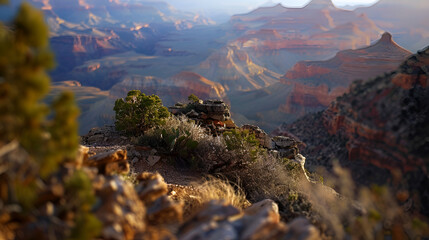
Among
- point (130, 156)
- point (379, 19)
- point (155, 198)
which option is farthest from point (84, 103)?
point (379, 19)

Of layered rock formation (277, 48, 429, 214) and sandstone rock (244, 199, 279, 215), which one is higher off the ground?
sandstone rock (244, 199, 279, 215)

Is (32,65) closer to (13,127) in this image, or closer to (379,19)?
(13,127)

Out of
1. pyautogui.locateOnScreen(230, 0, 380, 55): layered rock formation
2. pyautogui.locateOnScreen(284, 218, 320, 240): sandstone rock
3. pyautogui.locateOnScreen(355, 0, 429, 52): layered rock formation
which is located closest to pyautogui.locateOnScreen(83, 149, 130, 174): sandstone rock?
pyautogui.locateOnScreen(284, 218, 320, 240): sandstone rock

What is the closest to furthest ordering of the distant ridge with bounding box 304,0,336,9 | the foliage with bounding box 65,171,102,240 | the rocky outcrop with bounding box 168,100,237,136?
the foliage with bounding box 65,171,102,240, the rocky outcrop with bounding box 168,100,237,136, the distant ridge with bounding box 304,0,336,9

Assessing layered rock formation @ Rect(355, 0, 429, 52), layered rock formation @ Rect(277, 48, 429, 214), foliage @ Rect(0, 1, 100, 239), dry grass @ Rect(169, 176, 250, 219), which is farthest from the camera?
layered rock formation @ Rect(355, 0, 429, 52)

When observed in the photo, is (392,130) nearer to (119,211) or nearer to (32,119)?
(119,211)

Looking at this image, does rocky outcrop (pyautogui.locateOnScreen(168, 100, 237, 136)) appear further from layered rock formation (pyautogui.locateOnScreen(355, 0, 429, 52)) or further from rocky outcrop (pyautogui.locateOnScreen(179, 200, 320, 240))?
layered rock formation (pyautogui.locateOnScreen(355, 0, 429, 52))

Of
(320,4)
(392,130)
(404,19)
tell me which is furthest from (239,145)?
(320,4)
